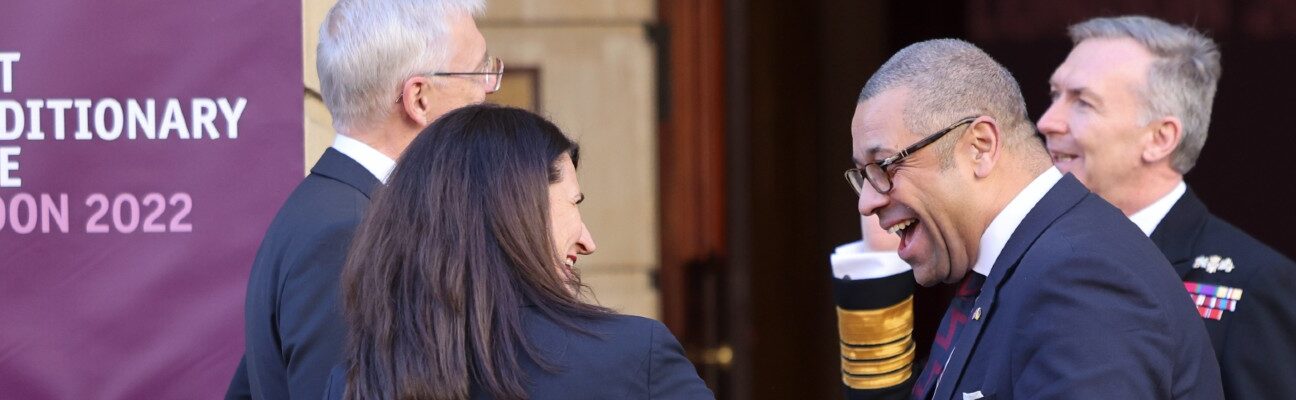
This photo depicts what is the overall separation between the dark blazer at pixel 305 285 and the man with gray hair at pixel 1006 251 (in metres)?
0.82

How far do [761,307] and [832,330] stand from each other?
0.32 meters

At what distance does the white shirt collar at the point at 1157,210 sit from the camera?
3.47 metres

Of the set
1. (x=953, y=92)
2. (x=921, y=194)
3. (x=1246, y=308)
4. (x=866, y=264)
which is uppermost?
(x=953, y=92)

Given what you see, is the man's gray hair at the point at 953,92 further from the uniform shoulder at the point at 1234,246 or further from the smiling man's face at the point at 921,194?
the uniform shoulder at the point at 1234,246

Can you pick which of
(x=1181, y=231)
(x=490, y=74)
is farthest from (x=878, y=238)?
(x=1181, y=231)

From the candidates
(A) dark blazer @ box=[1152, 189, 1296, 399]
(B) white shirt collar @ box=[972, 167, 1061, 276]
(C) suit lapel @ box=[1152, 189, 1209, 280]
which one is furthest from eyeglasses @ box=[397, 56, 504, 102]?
(C) suit lapel @ box=[1152, 189, 1209, 280]

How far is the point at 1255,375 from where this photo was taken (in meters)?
2.98

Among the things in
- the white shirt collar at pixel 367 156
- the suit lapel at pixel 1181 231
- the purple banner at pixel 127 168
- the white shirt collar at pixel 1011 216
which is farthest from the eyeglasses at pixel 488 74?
the suit lapel at pixel 1181 231

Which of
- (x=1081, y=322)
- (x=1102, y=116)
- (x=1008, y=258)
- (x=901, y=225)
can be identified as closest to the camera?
(x=1081, y=322)

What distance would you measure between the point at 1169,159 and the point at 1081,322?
5.63 ft

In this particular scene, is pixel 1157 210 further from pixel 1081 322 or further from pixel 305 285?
pixel 305 285

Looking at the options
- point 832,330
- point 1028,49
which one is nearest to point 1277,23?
point 1028,49

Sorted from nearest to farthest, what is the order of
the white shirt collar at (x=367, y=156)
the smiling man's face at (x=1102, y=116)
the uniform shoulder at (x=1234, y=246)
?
the white shirt collar at (x=367, y=156)
the uniform shoulder at (x=1234, y=246)
the smiling man's face at (x=1102, y=116)

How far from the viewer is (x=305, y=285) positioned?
2344mm
